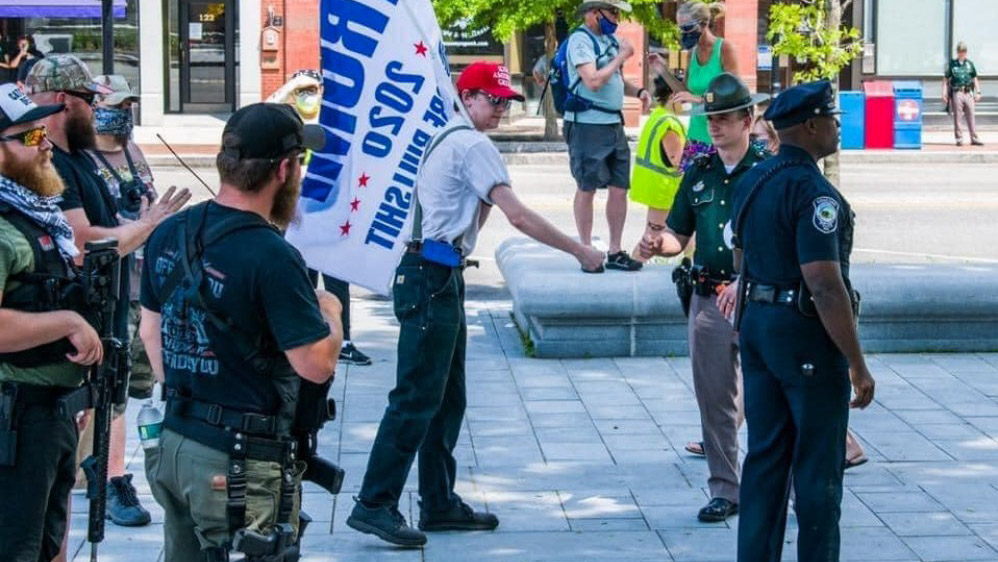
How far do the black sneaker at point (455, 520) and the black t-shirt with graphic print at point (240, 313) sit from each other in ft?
8.28

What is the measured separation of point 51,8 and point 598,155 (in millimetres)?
21877

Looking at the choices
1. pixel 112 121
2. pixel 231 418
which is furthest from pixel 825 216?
pixel 112 121

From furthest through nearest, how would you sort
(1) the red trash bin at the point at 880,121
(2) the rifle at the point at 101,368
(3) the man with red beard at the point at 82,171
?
(1) the red trash bin at the point at 880,121 → (3) the man with red beard at the point at 82,171 → (2) the rifle at the point at 101,368

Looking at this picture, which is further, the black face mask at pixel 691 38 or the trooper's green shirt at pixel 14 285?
the black face mask at pixel 691 38

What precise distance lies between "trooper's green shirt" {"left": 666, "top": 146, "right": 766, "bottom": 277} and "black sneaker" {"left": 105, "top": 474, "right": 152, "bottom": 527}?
2.67 metres

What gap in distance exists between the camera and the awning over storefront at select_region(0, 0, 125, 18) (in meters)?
30.9

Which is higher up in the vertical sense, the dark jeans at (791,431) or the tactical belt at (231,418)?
the tactical belt at (231,418)

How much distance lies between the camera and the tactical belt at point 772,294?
573 cm

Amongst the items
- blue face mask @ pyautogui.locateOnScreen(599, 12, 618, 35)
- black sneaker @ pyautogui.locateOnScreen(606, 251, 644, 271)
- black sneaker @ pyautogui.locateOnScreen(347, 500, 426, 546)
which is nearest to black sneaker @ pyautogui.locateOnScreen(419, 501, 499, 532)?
black sneaker @ pyautogui.locateOnScreen(347, 500, 426, 546)

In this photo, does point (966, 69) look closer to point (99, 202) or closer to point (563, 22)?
point (563, 22)

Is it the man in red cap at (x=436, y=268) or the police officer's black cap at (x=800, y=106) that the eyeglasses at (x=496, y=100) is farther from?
the police officer's black cap at (x=800, y=106)

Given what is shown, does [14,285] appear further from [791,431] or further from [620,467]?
[620,467]

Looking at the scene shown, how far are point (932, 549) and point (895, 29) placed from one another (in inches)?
1077

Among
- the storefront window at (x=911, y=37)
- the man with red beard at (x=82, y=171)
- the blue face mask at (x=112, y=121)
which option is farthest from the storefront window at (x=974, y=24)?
the man with red beard at (x=82, y=171)
